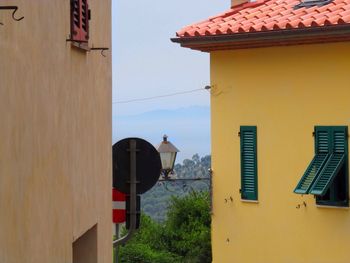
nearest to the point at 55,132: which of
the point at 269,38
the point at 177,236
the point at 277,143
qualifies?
the point at 269,38

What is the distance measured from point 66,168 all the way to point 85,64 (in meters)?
1.57

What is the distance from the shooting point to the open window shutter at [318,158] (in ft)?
52.4

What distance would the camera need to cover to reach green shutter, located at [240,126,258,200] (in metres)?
17.2

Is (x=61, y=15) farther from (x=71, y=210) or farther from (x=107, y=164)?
(x=107, y=164)

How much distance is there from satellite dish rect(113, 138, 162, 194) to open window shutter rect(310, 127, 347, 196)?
5698mm

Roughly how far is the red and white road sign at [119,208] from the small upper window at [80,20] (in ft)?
6.27

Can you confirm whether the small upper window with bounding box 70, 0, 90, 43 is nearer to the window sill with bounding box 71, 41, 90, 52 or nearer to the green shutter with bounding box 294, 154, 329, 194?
the window sill with bounding box 71, 41, 90, 52

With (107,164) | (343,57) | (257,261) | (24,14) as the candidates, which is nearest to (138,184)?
(107,164)

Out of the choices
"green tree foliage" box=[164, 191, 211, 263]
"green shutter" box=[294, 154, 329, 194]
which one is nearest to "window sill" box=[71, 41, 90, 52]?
"green shutter" box=[294, 154, 329, 194]

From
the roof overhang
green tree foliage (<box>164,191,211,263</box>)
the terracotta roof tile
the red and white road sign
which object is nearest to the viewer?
the red and white road sign

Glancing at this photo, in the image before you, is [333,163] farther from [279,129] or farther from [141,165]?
[141,165]

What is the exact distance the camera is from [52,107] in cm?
762

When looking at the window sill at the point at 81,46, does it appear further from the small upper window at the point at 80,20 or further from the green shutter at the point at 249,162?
the green shutter at the point at 249,162

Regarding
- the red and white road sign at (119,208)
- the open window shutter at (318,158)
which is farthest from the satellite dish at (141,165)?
the open window shutter at (318,158)
